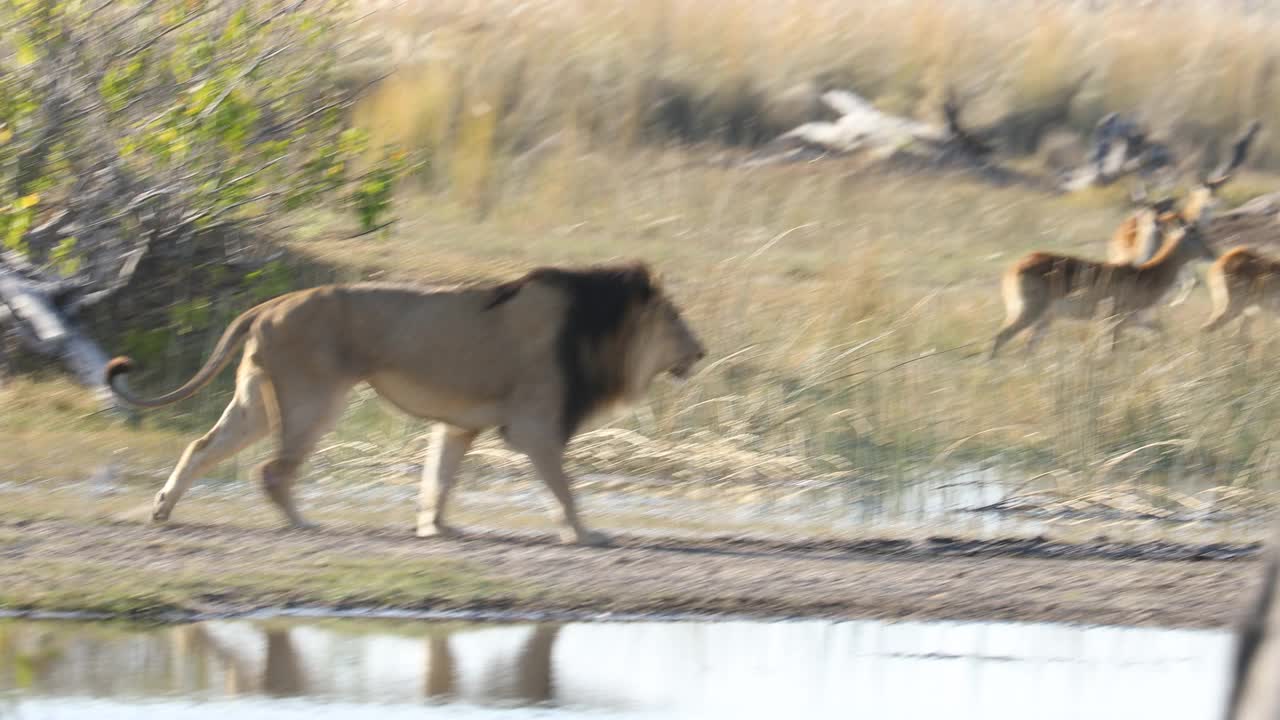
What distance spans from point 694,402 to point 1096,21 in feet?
66.2

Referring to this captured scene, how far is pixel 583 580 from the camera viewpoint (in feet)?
27.9

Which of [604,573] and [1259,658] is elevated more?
[1259,658]

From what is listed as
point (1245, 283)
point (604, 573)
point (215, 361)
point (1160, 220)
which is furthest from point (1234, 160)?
point (604, 573)

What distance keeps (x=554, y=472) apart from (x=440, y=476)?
57cm

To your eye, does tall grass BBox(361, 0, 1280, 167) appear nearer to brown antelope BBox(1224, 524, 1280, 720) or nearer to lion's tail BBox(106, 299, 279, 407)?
lion's tail BBox(106, 299, 279, 407)

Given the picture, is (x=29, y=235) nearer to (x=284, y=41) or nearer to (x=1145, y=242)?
(x=284, y=41)

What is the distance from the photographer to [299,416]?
9.32 m

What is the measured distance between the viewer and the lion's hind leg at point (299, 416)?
367 inches

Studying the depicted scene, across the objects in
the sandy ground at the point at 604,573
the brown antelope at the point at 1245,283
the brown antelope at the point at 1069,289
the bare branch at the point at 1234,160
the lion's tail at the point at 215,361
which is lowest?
the bare branch at the point at 1234,160

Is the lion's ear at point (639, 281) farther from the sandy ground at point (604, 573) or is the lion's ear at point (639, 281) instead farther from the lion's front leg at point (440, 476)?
the sandy ground at point (604, 573)

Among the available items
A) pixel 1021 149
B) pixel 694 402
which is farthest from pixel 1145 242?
pixel 694 402

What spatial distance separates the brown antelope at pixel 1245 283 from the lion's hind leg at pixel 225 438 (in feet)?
36.9

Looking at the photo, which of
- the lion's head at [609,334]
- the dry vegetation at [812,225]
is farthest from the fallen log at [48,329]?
the lion's head at [609,334]

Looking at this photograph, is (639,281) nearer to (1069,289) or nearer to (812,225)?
(812,225)
